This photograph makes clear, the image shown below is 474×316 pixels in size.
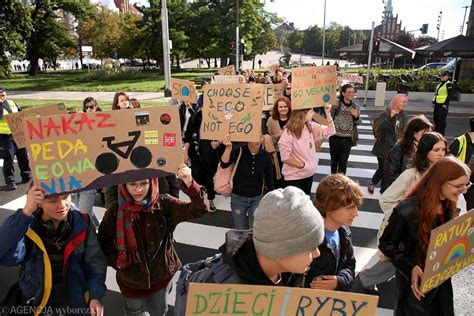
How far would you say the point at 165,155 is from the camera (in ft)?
8.46

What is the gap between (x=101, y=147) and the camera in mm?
2432

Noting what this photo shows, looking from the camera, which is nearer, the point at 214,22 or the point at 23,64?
the point at 214,22

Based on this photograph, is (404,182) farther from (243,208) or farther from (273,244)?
(273,244)

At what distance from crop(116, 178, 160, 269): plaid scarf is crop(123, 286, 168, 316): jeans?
38 centimetres

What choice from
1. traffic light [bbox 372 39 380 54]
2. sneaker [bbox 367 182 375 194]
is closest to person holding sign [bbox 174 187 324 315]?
sneaker [bbox 367 182 375 194]

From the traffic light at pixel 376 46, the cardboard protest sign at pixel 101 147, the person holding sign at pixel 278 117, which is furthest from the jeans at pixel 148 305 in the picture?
the traffic light at pixel 376 46

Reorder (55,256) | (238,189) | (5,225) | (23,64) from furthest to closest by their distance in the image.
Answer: (23,64)
(238,189)
(55,256)
(5,225)

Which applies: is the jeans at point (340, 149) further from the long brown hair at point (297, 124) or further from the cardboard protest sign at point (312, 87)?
the long brown hair at point (297, 124)

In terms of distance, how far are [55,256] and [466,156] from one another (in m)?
4.26

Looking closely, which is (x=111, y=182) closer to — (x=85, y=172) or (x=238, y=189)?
(x=85, y=172)

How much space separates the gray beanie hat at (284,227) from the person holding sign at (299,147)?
9.41ft

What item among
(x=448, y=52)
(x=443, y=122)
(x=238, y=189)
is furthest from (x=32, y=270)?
(x=448, y=52)

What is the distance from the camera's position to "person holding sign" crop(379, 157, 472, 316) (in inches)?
97.2

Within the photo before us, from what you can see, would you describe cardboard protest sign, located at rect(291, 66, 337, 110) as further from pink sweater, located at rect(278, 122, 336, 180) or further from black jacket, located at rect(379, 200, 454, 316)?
black jacket, located at rect(379, 200, 454, 316)
